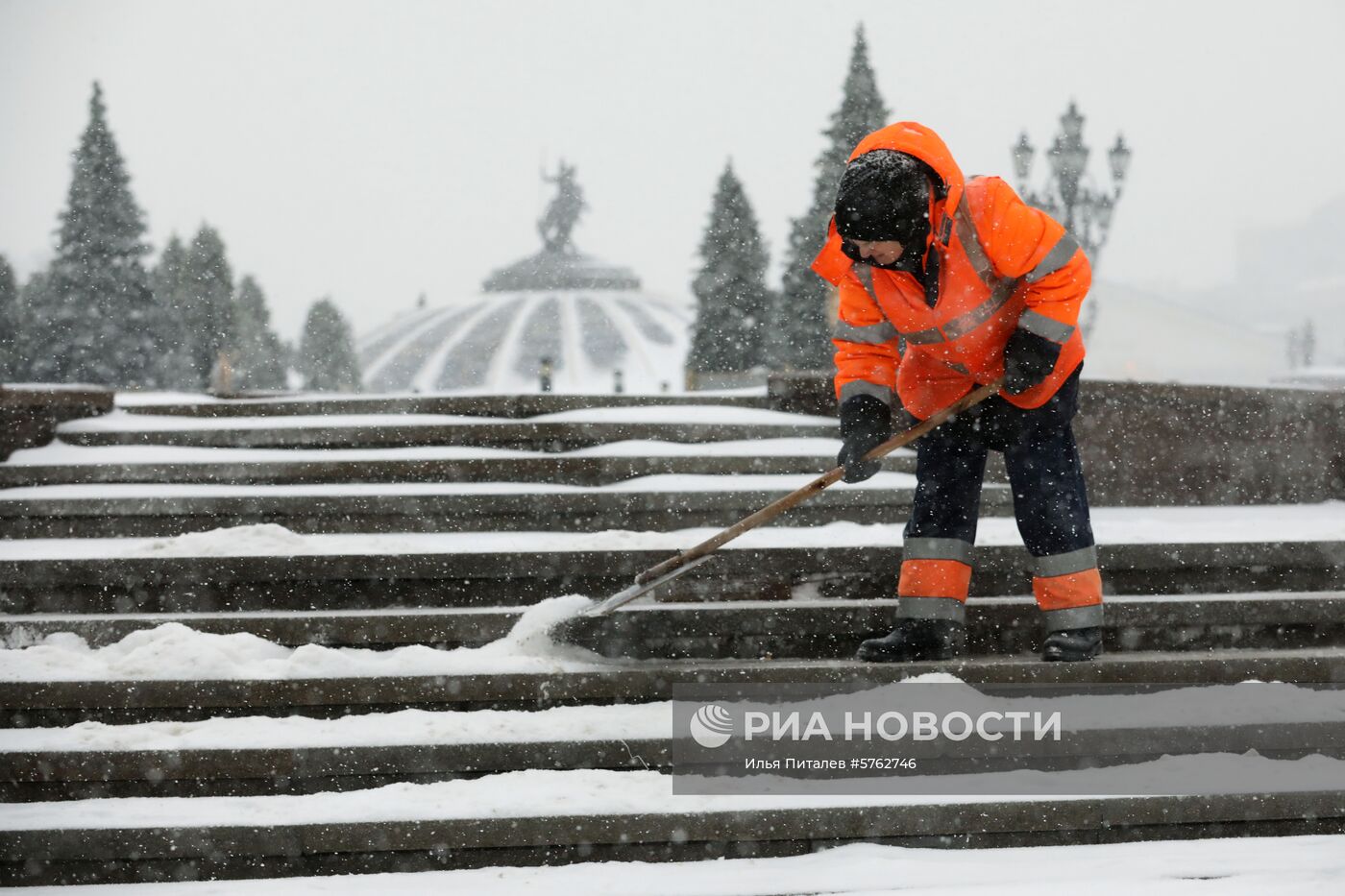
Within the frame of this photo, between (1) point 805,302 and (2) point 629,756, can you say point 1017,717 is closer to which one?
(2) point 629,756

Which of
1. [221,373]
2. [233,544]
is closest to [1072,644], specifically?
[233,544]

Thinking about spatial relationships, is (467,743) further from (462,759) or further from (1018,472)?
(1018,472)

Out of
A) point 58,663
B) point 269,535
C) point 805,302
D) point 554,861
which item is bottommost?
point 554,861

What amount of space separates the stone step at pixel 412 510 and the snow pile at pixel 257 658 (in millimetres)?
1010

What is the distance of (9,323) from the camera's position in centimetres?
3133

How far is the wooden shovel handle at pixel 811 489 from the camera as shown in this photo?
352 cm

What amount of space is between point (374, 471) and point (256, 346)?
47063 mm

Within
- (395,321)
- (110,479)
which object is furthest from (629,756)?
(395,321)

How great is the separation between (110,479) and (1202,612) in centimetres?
456

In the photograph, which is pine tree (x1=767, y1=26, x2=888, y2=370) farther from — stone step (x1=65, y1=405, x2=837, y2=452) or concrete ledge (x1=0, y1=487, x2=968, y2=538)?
concrete ledge (x1=0, y1=487, x2=968, y2=538)

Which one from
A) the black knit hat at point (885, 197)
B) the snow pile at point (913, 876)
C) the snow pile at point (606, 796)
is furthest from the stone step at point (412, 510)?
the snow pile at point (913, 876)

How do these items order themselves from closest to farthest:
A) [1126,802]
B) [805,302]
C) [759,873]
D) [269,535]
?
[759,873], [1126,802], [269,535], [805,302]

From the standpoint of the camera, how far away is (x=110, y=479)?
201 inches

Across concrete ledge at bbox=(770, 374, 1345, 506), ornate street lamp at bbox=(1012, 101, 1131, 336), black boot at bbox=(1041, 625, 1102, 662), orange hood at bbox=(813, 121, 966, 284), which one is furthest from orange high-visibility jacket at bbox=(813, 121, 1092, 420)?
ornate street lamp at bbox=(1012, 101, 1131, 336)
